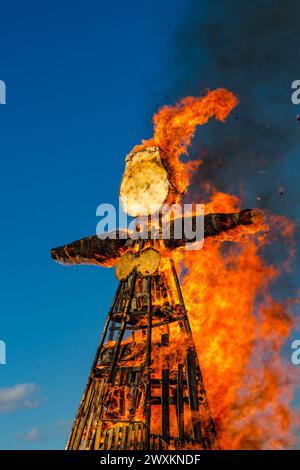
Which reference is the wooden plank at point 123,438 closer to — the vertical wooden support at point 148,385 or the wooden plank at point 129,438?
the wooden plank at point 129,438

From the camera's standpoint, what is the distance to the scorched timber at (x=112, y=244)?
45.1 feet

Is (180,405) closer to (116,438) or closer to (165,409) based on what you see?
(165,409)

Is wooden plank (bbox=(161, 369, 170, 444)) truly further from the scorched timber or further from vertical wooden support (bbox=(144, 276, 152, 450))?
the scorched timber

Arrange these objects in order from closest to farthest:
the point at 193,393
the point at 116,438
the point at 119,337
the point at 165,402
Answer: the point at 116,438
the point at 193,393
the point at 165,402
the point at 119,337

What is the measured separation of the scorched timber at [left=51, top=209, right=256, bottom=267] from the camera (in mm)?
13761

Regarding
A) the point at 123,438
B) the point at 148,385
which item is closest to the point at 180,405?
the point at 148,385

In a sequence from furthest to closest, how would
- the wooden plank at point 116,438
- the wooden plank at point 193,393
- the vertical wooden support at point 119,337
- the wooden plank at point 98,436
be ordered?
the vertical wooden support at point 119,337 → the wooden plank at point 193,393 → the wooden plank at point 98,436 → the wooden plank at point 116,438

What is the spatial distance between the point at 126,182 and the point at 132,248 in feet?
8.40

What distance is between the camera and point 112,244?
52.6 ft

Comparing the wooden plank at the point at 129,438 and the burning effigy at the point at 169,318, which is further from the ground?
the burning effigy at the point at 169,318

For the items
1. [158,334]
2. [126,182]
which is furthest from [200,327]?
[126,182]

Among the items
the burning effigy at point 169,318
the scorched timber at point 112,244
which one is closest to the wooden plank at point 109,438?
the burning effigy at point 169,318

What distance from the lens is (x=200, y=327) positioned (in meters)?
15.6

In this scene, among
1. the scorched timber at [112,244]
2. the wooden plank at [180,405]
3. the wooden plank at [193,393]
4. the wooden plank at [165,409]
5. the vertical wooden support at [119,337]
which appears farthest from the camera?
the scorched timber at [112,244]
